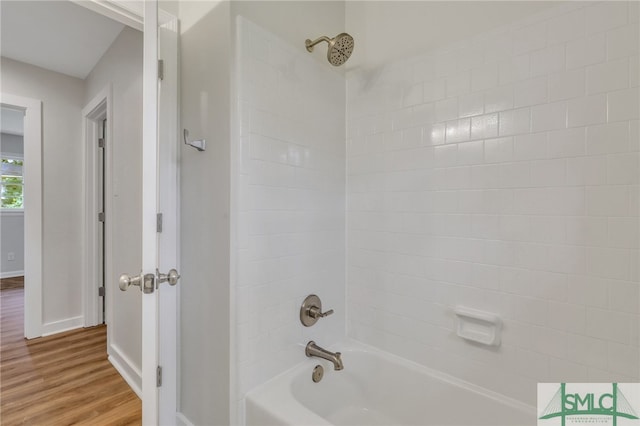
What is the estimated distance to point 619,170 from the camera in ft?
3.39

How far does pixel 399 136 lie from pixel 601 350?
1.18 metres

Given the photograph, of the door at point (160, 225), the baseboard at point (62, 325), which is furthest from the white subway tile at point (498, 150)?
the baseboard at point (62, 325)

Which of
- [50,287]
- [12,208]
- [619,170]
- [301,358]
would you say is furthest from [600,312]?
[12,208]

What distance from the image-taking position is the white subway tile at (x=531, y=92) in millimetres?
1175

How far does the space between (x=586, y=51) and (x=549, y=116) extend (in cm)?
24

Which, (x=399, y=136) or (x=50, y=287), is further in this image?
(x=50, y=287)

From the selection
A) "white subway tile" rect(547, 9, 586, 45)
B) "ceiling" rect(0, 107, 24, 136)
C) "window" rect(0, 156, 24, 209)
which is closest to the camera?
"white subway tile" rect(547, 9, 586, 45)

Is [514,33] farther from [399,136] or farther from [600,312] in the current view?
[600,312]

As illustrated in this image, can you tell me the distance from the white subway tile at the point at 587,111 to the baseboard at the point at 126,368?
2700 mm

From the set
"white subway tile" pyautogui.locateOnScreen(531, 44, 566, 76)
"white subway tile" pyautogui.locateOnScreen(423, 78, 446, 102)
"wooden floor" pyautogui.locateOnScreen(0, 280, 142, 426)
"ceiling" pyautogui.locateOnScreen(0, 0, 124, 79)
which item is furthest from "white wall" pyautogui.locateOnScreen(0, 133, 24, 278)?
"white subway tile" pyautogui.locateOnScreen(531, 44, 566, 76)

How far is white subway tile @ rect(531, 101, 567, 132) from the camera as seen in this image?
1.14 m

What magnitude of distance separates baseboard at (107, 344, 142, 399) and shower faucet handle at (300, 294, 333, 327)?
1301 millimetres

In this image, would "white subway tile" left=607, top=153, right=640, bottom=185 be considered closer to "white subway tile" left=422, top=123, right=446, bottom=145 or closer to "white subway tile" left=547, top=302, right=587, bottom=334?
"white subway tile" left=547, top=302, right=587, bottom=334

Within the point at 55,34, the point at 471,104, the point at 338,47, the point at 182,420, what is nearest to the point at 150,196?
the point at 338,47
